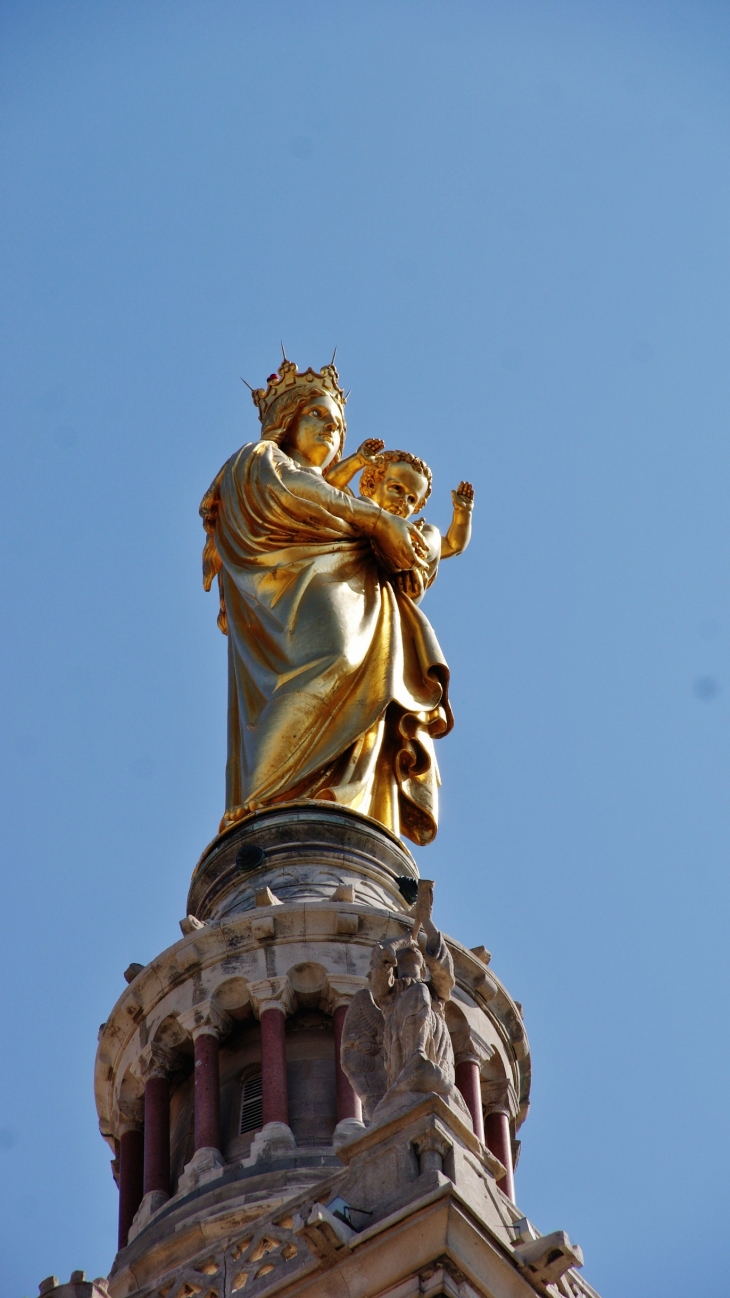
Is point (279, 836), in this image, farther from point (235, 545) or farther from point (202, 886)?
point (235, 545)

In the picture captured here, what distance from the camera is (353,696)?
25.6 m

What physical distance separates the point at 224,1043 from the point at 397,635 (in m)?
6.44

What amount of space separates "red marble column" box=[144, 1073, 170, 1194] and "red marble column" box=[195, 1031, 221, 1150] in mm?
699

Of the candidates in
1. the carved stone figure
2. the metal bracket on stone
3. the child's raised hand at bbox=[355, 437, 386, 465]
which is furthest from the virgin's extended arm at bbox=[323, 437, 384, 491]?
the metal bracket on stone

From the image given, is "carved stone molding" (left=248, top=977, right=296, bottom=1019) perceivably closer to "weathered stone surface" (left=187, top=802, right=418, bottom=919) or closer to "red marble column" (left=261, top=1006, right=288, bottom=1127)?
"red marble column" (left=261, top=1006, right=288, bottom=1127)

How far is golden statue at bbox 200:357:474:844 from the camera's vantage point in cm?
2509

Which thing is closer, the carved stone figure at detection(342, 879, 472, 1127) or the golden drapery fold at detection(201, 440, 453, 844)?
the carved stone figure at detection(342, 879, 472, 1127)

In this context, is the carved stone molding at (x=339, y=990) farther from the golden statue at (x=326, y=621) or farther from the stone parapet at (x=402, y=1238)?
the stone parapet at (x=402, y=1238)

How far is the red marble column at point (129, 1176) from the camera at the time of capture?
21281 mm

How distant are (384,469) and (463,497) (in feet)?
5.86

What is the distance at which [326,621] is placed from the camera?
85.3ft

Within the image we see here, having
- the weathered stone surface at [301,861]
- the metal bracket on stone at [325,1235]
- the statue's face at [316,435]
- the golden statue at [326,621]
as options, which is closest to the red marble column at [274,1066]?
the weathered stone surface at [301,861]

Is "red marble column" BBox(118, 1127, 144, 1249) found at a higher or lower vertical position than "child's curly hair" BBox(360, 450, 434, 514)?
lower

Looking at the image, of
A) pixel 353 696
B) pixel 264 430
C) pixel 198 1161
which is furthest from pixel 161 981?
pixel 264 430
